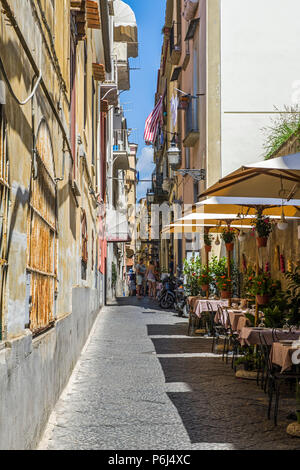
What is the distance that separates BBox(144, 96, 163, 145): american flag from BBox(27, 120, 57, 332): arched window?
24.1 meters

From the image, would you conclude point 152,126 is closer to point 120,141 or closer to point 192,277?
point 120,141

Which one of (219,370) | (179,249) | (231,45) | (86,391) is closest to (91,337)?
(219,370)

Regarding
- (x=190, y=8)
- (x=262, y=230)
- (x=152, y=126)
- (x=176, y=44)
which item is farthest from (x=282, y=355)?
(x=152, y=126)

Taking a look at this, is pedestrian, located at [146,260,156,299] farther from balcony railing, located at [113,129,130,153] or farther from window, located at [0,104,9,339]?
window, located at [0,104,9,339]

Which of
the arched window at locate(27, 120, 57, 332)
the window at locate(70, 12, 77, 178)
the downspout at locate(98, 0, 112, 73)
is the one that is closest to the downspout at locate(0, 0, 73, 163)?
the arched window at locate(27, 120, 57, 332)

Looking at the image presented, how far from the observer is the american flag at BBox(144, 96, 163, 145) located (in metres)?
31.1

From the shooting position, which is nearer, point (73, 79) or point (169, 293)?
point (73, 79)

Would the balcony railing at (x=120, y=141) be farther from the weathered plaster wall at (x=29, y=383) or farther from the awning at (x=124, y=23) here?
the weathered plaster wall at (x=29, y=383)

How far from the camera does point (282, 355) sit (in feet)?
22.0

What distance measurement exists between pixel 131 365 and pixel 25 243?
5905 millimetres

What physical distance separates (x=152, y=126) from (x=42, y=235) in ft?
87.6

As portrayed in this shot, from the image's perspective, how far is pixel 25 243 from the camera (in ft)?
15.9

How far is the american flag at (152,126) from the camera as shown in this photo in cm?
3113
